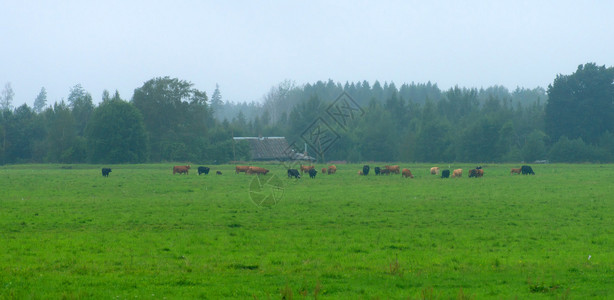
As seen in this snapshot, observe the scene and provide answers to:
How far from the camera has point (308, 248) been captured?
15188 millimetres

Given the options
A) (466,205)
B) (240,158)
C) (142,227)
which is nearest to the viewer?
(142,227)

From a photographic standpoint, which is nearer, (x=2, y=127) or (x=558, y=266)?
(x=558, y=266)

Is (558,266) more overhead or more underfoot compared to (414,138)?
more underfoot

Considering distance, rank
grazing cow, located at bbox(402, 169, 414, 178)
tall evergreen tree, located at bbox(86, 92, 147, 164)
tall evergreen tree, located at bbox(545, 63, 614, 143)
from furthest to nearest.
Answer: tall evergreen tree, located at bbox(545, 63, 614, 143), tall evergreen tree, located at bbox(86, 92, 147, 164), grazing cow, located at bbox(402, 169, 414, 178)

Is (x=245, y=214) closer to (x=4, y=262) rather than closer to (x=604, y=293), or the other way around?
(x=4, y=262)

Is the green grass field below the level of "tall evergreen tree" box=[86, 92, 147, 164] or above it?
below

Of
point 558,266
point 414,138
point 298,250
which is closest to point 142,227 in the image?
point 298,250

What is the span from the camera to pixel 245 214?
23.1m

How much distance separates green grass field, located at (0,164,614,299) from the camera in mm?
10500

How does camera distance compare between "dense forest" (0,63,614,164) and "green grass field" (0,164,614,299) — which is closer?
"green grass field" (0,164,614,299)

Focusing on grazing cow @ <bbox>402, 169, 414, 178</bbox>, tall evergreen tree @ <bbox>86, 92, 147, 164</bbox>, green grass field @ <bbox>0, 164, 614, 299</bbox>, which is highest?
tall evergreen tree @ <bbox>86, 92, 147, 164</bbox>

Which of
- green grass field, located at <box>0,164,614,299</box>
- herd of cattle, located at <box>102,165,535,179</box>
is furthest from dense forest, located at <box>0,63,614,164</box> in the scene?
green grass field, located at <box>0,164,614,299</box>

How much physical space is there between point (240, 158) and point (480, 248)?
3043 inches

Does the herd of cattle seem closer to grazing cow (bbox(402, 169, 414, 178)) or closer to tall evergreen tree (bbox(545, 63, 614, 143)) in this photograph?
grazing cow (bbox(402, 169, 414, 178))
